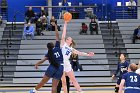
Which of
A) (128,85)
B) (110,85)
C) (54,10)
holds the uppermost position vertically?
(54,10)

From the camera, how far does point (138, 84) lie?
10.0 meters

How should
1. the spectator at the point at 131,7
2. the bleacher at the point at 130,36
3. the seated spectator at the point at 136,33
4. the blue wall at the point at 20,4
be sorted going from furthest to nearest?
the blue wall at the point at 20,4 → the spectator at the point at 131,7 → the seated spectator at the point at 136,33 → the bleacher at the point at 130,36

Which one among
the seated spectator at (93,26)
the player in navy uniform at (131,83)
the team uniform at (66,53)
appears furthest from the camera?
the seated spectator at (93,26)

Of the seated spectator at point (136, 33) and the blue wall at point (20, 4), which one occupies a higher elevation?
the blue wall at point (20, 4)

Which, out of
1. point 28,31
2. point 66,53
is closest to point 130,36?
point 28,31

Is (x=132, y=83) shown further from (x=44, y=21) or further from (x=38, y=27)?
(x=44, y=21)

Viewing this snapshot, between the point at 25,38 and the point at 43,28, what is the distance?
1.42 meters

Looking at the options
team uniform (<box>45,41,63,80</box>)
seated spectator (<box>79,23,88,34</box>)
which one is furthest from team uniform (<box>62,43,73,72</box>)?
seated spectator (<box>79,23,88,34</box>)

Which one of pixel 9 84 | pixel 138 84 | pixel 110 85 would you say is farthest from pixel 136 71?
pixel 9 84

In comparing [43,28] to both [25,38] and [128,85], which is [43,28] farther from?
[128,85]

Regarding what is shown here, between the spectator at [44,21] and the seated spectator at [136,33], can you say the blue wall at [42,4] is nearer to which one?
the spectator at [44,21]

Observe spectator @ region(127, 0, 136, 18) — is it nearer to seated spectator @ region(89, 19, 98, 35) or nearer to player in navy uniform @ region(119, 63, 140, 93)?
seated spectator @ region(89, 19, 98, 35)

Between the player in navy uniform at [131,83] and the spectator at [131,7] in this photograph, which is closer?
the player in navy uniform at [131,83]

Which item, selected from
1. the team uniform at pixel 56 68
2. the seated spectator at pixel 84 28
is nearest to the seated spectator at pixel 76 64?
the seated spectator at pixel 84 28
